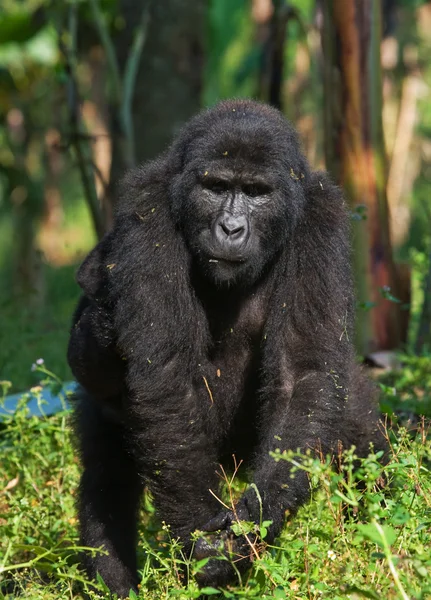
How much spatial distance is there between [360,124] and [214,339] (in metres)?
3.91

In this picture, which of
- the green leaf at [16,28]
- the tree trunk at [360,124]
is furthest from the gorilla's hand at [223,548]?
the green leaf at [16,28]

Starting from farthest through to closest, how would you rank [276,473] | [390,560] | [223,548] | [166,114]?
[166,114]
[276,473]
[223,548]
[390,560]

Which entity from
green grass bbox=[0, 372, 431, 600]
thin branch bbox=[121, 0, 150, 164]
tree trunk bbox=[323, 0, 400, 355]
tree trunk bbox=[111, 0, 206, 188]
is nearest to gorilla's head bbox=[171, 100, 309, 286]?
green grass bbox=[0, 372, 431, 600]

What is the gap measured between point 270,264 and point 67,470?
6.56 ft

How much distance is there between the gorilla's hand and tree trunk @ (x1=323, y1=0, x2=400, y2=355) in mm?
4367

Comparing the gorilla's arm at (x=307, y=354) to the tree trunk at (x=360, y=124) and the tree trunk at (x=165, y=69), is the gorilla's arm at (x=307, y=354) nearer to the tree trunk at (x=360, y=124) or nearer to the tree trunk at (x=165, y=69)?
the tree trunk at (x=360, y=124)

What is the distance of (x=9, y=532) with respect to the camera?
5.20m

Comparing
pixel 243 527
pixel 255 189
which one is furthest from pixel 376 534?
pixel 255 189

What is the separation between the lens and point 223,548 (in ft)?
13.3

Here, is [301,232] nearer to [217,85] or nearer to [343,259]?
[343,259]

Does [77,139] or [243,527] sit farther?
[77,139]

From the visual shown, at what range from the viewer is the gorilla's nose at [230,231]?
15.5 ft

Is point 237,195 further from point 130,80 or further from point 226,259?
point 130,80

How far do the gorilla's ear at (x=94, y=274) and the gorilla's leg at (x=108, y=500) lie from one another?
2.11ft
